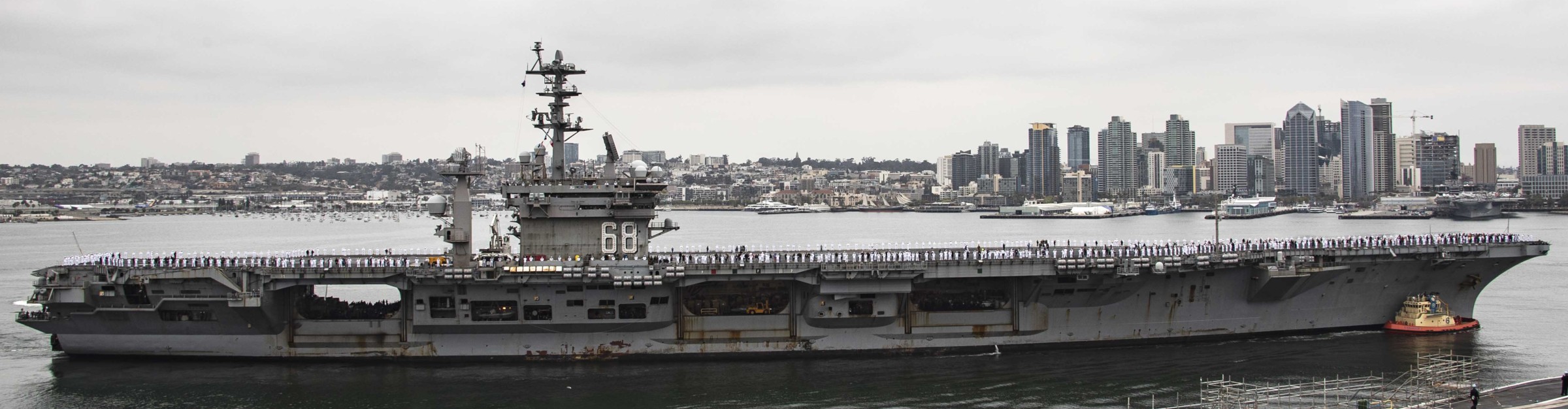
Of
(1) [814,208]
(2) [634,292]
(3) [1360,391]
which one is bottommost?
(3) [1360,391]

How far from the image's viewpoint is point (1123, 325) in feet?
92.9

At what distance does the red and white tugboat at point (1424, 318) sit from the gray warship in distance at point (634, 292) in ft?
4.38

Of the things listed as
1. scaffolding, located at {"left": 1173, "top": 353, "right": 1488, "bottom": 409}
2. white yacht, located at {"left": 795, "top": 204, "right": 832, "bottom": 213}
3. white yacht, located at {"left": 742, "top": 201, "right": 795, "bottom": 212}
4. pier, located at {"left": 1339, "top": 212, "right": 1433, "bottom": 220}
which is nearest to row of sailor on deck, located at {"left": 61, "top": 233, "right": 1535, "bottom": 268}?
scaffolding, located at {"left": 1173, "top": 353, "right": 1488, "bottom": 409}

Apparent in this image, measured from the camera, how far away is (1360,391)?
23.0 metres

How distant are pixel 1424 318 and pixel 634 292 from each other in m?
20.6

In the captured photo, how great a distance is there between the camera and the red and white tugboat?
98.4 ft

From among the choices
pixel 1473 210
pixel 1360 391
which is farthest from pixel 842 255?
pixel 1473 210

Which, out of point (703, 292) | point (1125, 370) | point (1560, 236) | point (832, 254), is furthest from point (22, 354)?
point (1560, 236)

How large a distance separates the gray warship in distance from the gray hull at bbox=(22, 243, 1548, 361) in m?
0.04

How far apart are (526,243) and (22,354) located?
43.7 ft

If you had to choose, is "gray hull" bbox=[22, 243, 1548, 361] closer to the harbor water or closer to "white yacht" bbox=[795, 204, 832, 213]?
the harbor water

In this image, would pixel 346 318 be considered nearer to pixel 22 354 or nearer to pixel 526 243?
pixel 526 243

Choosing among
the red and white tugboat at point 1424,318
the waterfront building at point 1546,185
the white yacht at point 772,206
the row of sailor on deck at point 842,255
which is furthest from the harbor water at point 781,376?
the waterfront building at point 1546,185

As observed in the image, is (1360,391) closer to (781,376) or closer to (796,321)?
(781,376)
